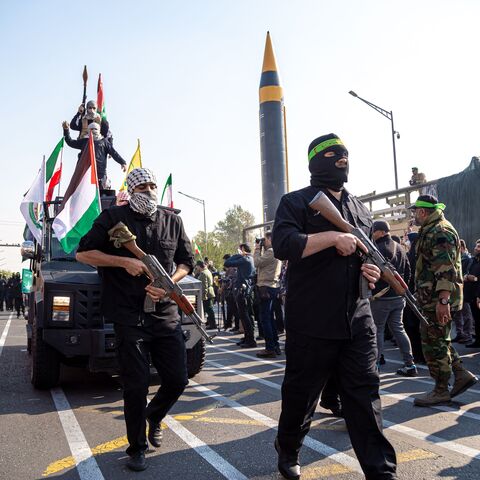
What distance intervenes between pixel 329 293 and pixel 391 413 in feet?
7.95

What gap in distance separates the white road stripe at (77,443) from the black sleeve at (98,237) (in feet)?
4.79

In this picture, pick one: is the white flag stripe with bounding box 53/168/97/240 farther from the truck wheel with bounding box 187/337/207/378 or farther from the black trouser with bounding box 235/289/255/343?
the black trouser with bounding box 235/289/255/343

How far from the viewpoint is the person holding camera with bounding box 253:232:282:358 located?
321 inches

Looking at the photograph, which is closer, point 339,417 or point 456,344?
point 339,417

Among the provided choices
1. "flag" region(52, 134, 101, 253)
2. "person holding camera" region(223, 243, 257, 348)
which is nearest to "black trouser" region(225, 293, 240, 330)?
"person holding camera" region(223, 243, 257, 348)

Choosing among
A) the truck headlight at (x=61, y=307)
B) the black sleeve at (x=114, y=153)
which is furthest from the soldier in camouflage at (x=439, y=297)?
the black sleeve at (x=114, y=153)

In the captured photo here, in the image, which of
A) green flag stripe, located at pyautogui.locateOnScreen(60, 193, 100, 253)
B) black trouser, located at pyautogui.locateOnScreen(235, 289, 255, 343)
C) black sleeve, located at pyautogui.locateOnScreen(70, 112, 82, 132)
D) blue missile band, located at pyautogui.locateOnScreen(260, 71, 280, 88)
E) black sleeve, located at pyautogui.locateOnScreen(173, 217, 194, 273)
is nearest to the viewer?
black sleeve, located at pyautogui.locateOnScreen(173, 217, 194, 273)

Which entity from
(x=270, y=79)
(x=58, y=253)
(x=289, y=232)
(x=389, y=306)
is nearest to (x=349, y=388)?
(x=289, y=232)

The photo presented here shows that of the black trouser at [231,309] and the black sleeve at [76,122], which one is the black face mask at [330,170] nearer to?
the black sleeve at [76,122]

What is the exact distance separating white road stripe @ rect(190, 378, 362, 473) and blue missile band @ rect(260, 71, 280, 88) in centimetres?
2117

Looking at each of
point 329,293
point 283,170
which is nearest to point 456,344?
point 329,293

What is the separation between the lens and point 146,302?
338 centimetres

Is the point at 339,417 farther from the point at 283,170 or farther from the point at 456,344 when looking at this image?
the point at 283,170

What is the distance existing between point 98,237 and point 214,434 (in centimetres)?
185
